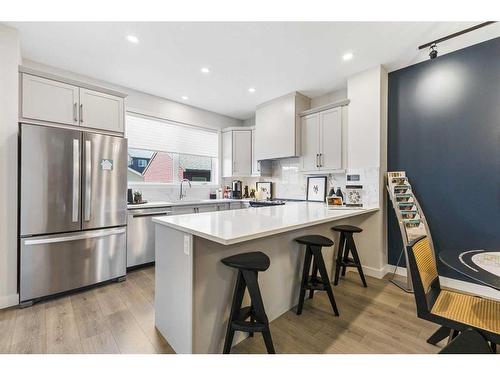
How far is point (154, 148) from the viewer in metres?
4.12

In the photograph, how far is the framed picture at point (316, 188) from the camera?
12.6 ft

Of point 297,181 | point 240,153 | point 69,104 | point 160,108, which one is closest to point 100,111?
point 69,104

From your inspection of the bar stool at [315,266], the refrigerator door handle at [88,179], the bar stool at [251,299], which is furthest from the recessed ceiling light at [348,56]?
the refrigerator door handle at [88,179]

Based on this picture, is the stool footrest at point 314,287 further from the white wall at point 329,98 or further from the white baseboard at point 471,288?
the white wall at point 329,98

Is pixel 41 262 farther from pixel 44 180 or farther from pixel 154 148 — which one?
pixel 154 148

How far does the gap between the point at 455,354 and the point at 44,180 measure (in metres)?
3.31

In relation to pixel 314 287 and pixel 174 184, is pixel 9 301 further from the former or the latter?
pixel 314 287

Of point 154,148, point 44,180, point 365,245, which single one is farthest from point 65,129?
point 365,245

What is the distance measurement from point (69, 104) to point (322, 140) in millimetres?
3420

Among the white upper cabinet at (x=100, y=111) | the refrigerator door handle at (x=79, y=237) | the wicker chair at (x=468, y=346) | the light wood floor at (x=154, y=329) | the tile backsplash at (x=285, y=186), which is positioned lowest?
the light wood floor at (x=154, y=329)

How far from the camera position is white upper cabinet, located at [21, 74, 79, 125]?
2396 mm

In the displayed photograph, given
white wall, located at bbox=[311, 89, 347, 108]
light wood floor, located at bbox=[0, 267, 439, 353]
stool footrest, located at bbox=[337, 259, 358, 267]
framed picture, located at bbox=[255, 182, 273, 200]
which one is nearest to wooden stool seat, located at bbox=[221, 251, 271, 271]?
light wood floor, located at bbox=[0, 267, 439, 353]

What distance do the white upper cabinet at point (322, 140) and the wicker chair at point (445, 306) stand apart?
2.02 m

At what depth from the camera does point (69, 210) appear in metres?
2.46
